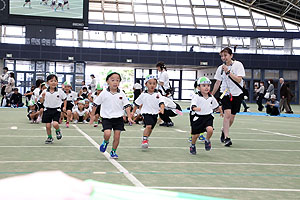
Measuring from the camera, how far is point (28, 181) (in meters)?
0.98

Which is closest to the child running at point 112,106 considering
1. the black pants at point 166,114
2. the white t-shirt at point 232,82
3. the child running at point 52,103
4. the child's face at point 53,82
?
the child running at point 52,103

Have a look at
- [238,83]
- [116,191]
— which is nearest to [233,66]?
[238,83]

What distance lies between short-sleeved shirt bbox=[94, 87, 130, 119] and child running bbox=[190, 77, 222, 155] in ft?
4.32

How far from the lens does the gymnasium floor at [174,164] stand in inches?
186

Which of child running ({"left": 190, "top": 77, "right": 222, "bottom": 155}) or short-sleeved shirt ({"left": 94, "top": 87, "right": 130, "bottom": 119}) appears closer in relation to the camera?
short-sleeved shirt ({"left": 94, "top": 87, "right": 130, "bottom": 119})

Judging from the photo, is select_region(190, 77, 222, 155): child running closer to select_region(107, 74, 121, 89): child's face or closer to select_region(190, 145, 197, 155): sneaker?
select_region(190, 145, 197, 155): sneaker

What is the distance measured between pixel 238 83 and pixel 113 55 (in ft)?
118

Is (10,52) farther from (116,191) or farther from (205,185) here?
(116,191)

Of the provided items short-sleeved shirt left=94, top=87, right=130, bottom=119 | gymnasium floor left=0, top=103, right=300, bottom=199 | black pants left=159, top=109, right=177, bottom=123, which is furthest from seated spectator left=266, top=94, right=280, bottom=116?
short-sleeved shirt left=94, top=87, right=130, bottom=119

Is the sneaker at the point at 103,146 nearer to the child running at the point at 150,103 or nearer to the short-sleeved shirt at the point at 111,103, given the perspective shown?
the short-sleeved shirt at the point at 111,103

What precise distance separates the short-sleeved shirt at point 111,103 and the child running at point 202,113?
4.32ft

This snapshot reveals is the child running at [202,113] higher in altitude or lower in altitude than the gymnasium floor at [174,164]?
higher

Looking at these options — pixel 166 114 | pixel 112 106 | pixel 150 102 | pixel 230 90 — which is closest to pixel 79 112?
pixel 166 114

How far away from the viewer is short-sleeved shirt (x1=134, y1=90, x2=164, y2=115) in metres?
Answer: 8.66
